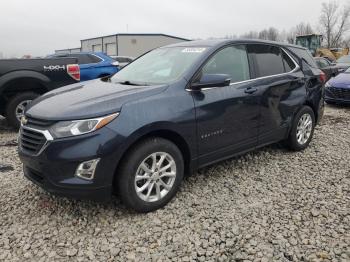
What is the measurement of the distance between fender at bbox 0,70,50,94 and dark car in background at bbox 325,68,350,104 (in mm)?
7403

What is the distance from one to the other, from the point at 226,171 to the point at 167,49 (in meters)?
1.74

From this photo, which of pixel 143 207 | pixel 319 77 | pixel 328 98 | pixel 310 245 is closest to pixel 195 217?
pixel 143 207

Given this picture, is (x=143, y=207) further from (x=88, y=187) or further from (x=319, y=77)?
(x=319, y=77)

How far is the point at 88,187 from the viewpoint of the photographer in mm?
3111

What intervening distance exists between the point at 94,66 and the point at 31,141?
5701 mm

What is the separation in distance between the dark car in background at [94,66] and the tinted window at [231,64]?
14.6 feet

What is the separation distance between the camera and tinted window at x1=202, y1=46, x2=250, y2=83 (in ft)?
13.2

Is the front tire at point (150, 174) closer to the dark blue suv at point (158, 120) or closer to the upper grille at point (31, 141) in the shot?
the dark blue suv at point (158, 120)

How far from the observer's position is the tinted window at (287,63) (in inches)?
197

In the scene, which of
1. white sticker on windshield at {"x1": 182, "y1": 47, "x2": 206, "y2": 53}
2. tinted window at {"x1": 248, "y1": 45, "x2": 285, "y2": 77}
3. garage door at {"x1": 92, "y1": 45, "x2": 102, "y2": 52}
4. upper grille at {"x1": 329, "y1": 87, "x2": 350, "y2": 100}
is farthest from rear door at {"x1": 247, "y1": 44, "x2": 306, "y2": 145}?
garage door at {"x1": 92, "y1": 45, "x2": 102, "y2": 52}

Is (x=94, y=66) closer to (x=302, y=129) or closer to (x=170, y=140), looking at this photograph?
(x=302, y=129)

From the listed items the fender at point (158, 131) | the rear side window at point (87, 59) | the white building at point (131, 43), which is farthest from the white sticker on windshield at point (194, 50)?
the white building at point (131, 43)

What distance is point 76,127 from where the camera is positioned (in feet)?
10.1

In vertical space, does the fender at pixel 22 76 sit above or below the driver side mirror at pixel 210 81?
above
